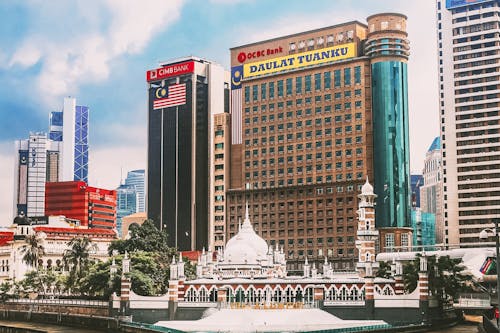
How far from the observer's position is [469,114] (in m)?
168

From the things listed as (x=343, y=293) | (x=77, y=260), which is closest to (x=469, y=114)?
(x=77, y=260)

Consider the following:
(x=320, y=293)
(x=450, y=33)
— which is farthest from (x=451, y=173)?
(x=320, y=293)

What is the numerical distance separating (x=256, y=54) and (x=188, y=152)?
26.9 m

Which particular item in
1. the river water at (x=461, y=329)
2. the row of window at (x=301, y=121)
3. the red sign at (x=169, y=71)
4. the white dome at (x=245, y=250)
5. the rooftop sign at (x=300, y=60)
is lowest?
the river water at (x=461, y=329)

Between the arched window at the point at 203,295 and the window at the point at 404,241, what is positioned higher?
the window at the point at 404,241

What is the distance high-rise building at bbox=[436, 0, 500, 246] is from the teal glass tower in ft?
56.0

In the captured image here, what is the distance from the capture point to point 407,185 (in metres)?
155

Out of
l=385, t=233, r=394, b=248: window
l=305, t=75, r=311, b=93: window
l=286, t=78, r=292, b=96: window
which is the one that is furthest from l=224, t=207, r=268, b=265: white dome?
l=286, t=78, r=292, b=96: window

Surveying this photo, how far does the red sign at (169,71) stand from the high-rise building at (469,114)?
55051mm

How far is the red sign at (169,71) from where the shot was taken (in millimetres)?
186250

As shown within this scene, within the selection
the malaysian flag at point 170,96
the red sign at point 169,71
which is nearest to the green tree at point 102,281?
the malaysian flag at point 170,96

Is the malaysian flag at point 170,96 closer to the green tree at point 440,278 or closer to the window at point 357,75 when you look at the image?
the window at point 357,75

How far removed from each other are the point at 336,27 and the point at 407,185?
35342 mm

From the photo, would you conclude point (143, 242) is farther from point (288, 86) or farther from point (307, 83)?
point (307, 83)
